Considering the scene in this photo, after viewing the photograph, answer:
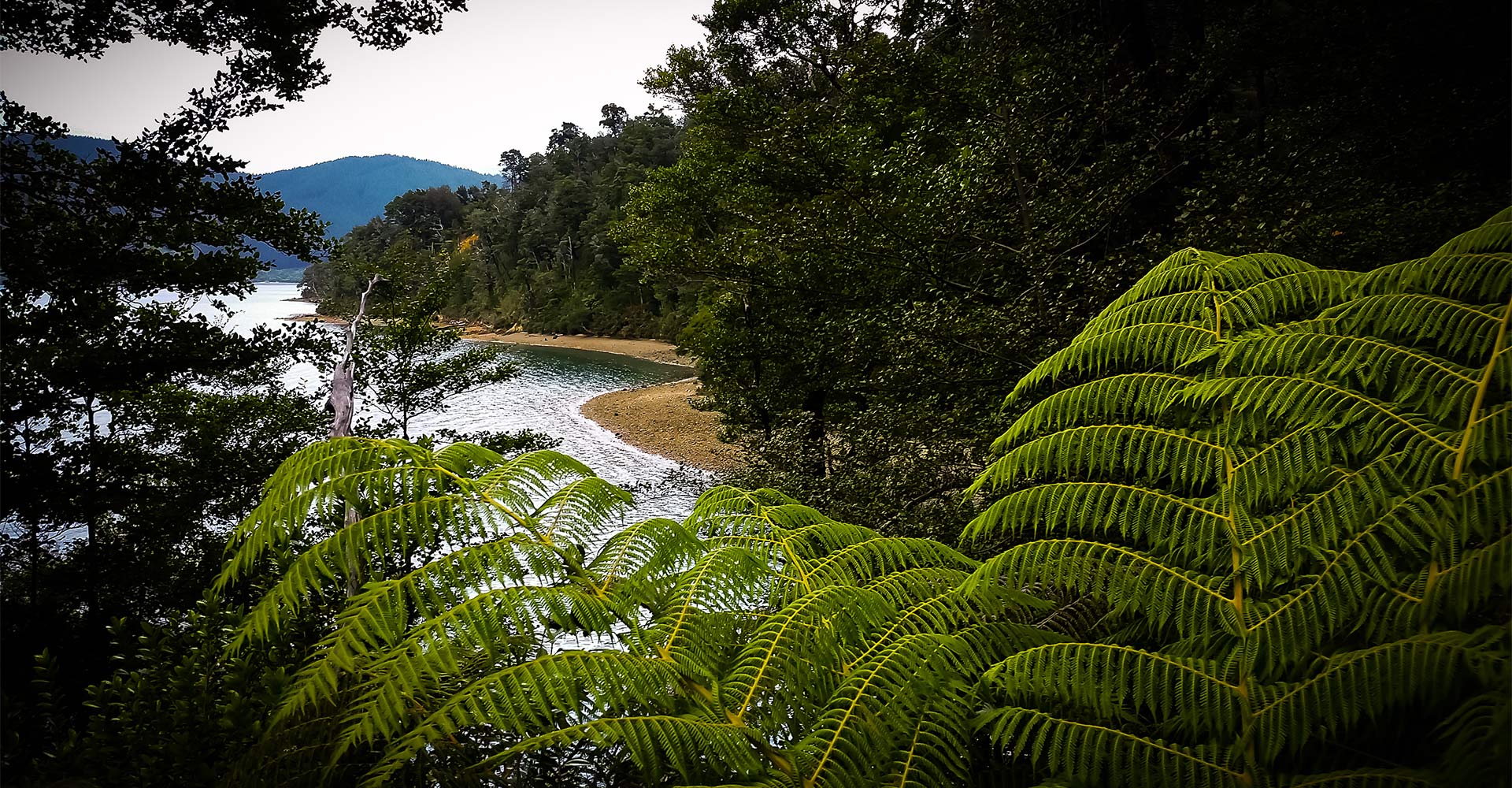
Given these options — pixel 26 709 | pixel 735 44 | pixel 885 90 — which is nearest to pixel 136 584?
pixel 26 709

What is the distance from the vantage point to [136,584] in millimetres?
5668

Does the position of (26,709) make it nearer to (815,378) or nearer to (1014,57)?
(1014,57)

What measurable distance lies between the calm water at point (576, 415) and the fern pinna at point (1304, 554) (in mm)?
7280

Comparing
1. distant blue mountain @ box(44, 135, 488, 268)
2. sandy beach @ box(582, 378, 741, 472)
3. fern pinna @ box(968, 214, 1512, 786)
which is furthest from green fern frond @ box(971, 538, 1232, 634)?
distant blue mountain @ box(44, 135, 488, 268)

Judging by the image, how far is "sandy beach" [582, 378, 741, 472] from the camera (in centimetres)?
1805

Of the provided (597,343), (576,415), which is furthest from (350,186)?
(576,415)

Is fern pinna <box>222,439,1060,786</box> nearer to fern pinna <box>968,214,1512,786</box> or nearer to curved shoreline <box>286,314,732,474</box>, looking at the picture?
fern pinna <box>968,214,1512,786</box>

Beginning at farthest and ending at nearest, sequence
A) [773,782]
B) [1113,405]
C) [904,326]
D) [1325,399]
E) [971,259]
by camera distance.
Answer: [971,259], [904,326], [1113,405], [1325,399], [773,782]

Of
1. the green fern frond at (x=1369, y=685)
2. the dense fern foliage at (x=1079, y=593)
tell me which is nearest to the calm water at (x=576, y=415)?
the dense fern foliage at (x=1079, y=593)

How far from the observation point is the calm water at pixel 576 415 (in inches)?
525

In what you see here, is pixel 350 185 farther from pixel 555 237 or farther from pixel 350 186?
A: pixel 555 237

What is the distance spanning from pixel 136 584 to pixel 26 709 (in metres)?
4.28

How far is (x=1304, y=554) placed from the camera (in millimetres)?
1347

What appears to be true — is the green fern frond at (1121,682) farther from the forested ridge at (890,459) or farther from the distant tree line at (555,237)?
the distant tree line at (555,237)
